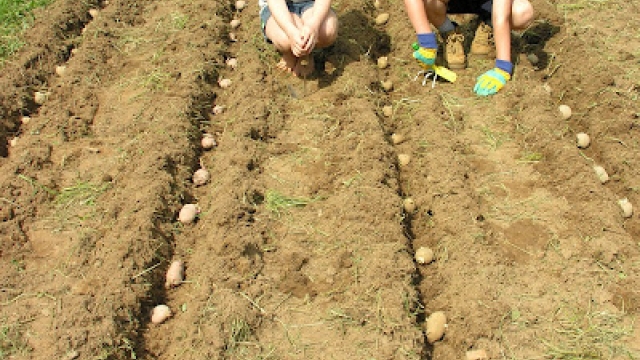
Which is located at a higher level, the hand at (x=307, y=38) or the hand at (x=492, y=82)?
the hand at (x=307, y=38)

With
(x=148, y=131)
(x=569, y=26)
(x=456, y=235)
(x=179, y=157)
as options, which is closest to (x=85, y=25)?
(x=148, y=131)

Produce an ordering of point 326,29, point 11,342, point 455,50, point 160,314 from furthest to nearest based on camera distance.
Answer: point 455,50
point 326,29
point 160,314
point 11,342

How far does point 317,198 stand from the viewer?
320 centimetres

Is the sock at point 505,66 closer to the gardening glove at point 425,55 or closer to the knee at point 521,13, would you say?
the knee at point 521,13

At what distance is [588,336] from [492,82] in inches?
75.9

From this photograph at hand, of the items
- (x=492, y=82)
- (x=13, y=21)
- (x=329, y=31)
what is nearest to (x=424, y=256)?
(x=492, y=82)

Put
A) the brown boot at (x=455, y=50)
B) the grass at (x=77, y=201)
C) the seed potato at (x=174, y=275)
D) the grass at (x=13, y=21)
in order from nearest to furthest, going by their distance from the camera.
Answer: the seed potato at (x=174, y=275) < the grass at (x=77, y=201) < the brown boot at (x=455, y=50) < the grass at (x=13, y=21)

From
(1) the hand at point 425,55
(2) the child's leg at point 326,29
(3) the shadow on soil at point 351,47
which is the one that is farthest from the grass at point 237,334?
(1) the hand at point 425,55

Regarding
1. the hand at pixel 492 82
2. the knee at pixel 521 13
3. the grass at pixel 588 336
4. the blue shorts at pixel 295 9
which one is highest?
the blue shorts at pixel 295 9

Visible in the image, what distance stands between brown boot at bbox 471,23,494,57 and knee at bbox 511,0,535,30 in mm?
206

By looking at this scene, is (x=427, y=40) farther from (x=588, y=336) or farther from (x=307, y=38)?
(x=588, y=336)

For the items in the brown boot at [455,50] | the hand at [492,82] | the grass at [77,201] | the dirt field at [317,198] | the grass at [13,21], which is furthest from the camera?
the grass at [13,21]

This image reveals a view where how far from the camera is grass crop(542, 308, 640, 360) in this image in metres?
2.45

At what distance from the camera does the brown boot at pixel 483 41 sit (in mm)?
4102
